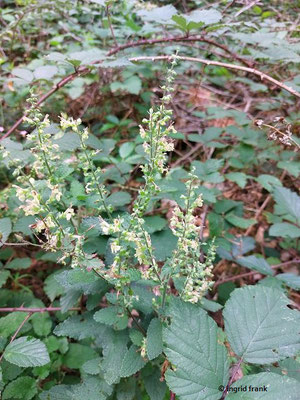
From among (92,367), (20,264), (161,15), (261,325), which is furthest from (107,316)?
(161,15)

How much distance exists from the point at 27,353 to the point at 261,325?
915 millimetres

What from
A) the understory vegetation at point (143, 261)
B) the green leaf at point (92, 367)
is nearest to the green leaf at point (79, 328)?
the understory vegetation at point (143, 261)

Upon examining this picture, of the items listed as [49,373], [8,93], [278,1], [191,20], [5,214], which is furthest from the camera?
[278,1]

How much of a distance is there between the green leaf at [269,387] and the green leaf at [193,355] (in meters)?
0.06

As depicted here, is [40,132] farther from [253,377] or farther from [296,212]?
[296,212]

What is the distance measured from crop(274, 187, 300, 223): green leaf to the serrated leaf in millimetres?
1399

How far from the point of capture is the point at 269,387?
40.4 inches

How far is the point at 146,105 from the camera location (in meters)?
3.44

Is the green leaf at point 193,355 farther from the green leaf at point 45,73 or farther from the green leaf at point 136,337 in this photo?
the green leaf at point 45,73

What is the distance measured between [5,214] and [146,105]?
1.96 meters

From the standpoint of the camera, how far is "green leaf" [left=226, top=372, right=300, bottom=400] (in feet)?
3.29

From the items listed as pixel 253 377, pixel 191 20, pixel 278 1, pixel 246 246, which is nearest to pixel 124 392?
pixel 253 377

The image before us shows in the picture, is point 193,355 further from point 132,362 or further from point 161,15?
point 161,15

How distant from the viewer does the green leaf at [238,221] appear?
2.17 m
